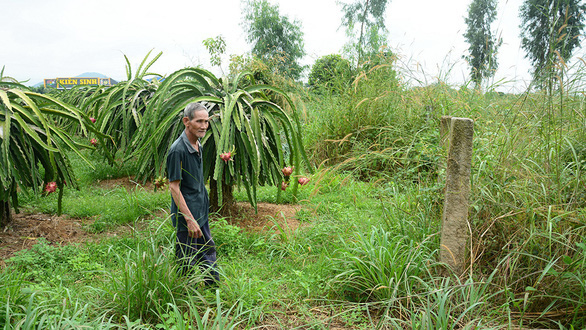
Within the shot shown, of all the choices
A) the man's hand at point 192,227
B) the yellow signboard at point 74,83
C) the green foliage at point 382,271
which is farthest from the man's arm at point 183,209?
the yellow signboard at point 74,83

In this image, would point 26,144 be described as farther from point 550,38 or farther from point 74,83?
point 74,83

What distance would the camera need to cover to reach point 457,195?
2418mm

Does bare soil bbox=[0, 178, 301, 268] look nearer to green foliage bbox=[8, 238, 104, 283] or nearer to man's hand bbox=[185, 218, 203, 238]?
green foliage bbox=[8, 238, 104, 283]

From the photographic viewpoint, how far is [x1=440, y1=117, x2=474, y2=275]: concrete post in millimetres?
2387

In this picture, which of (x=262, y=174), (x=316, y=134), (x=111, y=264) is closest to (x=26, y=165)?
(x=111, y=264)

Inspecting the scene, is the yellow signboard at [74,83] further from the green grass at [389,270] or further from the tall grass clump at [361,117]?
the green grass at [389,270]

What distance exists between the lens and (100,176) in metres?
6.27

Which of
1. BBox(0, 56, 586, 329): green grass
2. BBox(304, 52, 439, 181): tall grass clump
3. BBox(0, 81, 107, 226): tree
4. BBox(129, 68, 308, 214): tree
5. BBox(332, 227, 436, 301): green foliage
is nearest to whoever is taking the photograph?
BBox(0, 56, 586, 329): green grass

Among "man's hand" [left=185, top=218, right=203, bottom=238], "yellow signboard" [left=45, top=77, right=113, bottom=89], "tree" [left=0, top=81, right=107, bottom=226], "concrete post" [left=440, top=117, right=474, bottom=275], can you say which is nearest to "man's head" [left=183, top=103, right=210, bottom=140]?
"man's hand" [left=185, top=218, right=203, bottom=238]

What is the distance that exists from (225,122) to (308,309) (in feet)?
5.96

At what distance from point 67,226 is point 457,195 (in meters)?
3.91

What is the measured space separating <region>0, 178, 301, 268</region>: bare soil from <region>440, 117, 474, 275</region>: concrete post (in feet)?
4.93

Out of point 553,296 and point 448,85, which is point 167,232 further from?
point 448,85

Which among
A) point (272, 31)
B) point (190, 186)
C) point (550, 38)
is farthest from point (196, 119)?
point (272, 31)
